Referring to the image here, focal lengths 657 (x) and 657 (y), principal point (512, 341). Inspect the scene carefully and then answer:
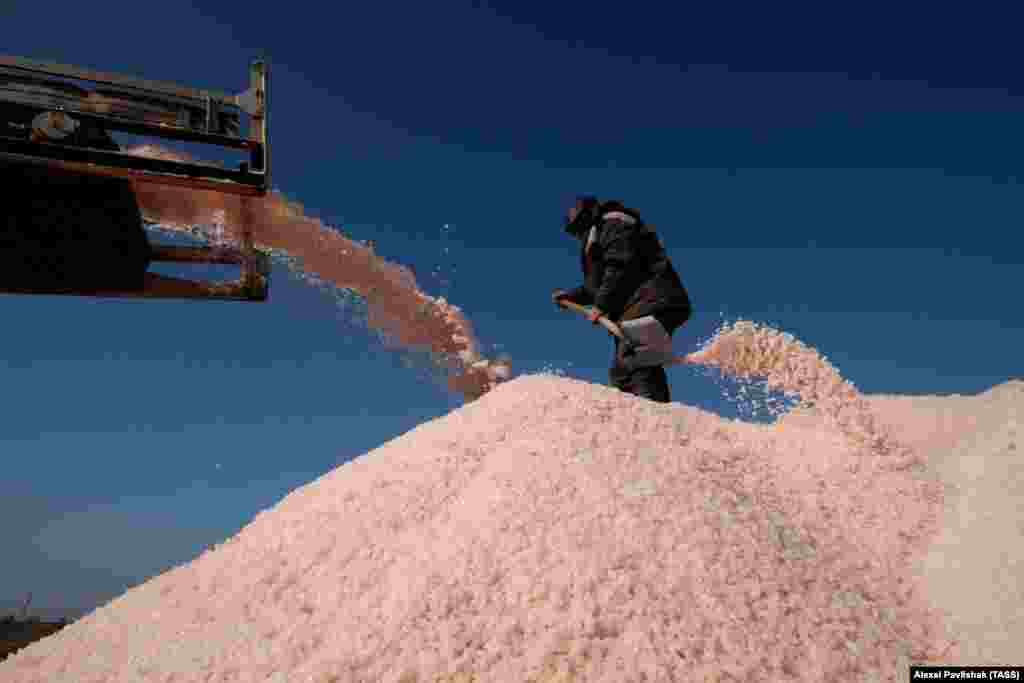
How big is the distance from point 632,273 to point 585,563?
397 cm

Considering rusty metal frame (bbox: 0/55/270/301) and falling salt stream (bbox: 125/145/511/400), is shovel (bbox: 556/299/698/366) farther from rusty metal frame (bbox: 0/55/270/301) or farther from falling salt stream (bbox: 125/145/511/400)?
rusty metal frame (bbox: 0/55/270/301)

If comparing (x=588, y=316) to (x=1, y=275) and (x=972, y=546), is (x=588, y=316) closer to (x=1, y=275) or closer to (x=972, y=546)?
(x=972, y=546)

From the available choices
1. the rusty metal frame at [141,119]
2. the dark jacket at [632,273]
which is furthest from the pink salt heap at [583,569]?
the rusty metal frame at [141,119]

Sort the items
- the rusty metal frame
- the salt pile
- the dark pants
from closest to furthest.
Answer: the salt pile
the rusty metal frame
the dark pants

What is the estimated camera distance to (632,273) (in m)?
6.36

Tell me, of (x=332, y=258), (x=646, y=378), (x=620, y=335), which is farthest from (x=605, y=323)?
(x=332, y=258)

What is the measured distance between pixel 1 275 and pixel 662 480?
4.09 m

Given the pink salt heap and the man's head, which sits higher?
the man's head

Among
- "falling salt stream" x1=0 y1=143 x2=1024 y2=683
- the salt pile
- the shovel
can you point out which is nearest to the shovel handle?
the shovel

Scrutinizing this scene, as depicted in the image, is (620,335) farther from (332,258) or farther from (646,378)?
(332,258)

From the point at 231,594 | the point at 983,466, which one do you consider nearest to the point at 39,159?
the point at 231,594

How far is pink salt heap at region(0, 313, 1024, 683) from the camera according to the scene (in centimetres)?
255

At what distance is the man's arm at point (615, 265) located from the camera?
6.29 m

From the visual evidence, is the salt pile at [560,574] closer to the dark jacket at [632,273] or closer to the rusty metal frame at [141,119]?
the dark jacket at [632,273]
